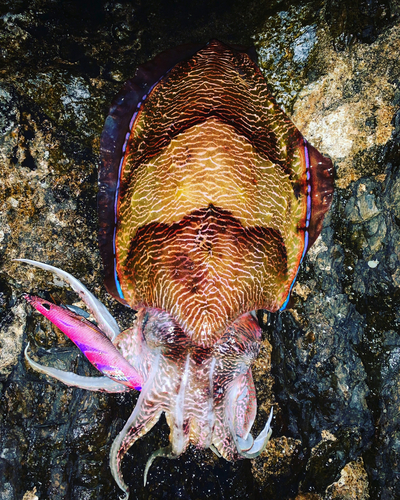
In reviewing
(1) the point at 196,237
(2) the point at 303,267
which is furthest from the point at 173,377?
(2) the point at 303,267

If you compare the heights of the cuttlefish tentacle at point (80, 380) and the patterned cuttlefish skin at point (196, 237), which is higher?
the patterned cuttlefish skin at point (196, 237)

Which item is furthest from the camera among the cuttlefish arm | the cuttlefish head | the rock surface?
the rock surface

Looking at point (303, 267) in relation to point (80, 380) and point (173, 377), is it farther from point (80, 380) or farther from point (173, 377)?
point (80, 380)

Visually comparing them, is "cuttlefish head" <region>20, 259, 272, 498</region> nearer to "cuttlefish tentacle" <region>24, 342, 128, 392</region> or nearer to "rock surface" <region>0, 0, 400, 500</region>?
"cuttlefish tentacle" <region>24, 342, 128, 392</region>

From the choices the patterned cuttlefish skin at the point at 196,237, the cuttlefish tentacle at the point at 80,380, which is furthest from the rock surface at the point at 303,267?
the cuttlefish tentacle at the point at 80,380

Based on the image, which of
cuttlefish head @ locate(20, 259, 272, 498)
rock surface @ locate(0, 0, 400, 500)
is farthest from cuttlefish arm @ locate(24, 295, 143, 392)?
rock surface @ locate(0, 0, 400, 500)

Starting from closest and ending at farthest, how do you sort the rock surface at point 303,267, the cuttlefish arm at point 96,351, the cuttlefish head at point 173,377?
the cuttlefish head at point 173,377, the cuttlefish arm at point 96,351, the rock surface at point 303,267

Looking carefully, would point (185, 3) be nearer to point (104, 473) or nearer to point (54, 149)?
point (54, 149)

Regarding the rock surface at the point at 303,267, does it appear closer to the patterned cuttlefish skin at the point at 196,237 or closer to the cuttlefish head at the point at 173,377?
the patterned cuttlefish skin at the point at 196,237
